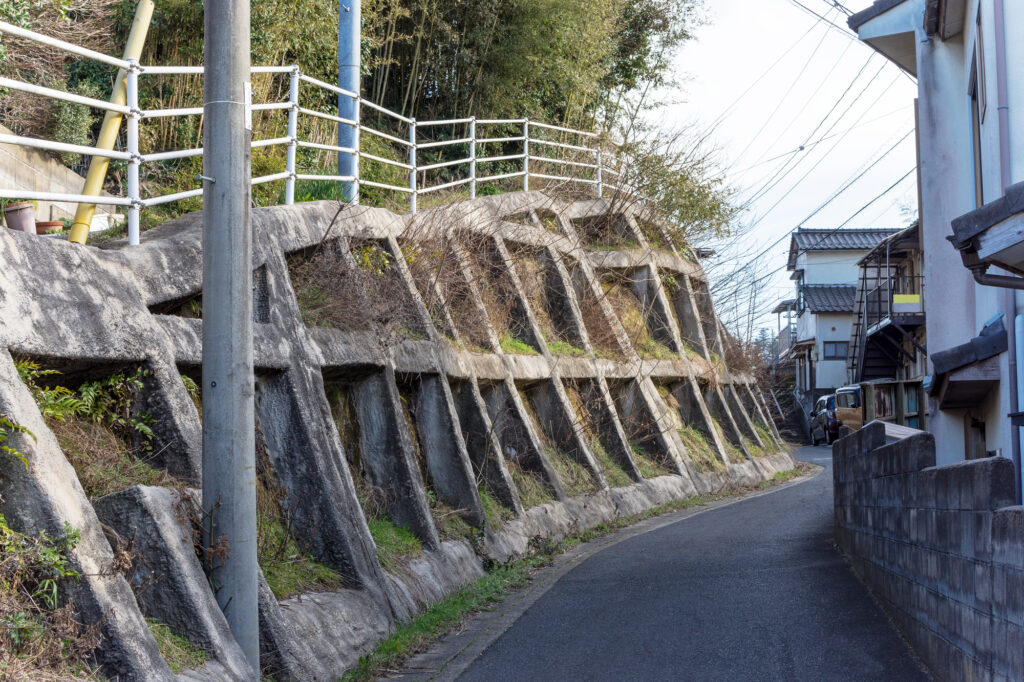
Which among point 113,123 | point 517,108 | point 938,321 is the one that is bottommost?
point 938,321

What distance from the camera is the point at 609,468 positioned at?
1773cm

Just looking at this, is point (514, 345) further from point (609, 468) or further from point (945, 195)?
point (945, 195)

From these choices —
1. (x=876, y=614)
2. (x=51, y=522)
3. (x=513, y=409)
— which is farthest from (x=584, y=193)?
(x=51, y=522)

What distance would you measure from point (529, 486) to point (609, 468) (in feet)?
11.0

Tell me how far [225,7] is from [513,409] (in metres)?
9.63

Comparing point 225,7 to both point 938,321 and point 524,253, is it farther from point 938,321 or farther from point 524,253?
point 524,253

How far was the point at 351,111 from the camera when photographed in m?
13.6

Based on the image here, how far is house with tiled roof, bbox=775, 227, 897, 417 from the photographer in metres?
51.4

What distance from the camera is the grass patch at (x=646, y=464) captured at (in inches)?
746

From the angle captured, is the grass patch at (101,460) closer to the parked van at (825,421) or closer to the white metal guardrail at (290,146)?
the white metal guardrail at (290,146)

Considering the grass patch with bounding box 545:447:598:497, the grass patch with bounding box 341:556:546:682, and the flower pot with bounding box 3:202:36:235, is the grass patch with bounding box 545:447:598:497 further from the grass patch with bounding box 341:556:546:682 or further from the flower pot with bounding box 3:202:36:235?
the flower pot with bounding box 3:202:36:235

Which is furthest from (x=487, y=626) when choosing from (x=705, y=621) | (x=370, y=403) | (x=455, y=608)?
(x=370, y=403)

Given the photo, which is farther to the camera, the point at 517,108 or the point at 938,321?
the point at 517,108

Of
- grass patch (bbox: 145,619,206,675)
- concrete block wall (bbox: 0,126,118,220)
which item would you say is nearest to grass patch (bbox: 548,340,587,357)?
concrete block wall (bbox: 0,126,118,220)
